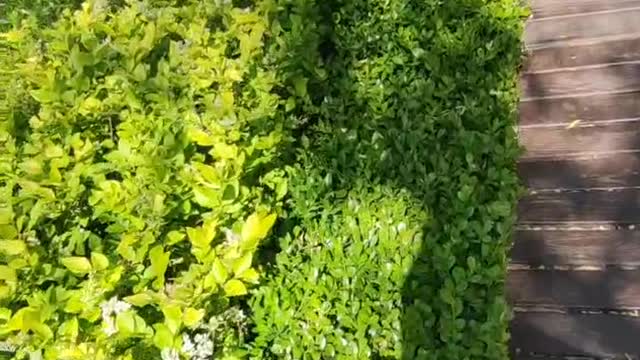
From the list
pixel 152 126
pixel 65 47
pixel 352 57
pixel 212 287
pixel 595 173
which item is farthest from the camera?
pixel 352 57

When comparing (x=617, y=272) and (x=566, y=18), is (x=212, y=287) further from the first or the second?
(x=566, y=18)

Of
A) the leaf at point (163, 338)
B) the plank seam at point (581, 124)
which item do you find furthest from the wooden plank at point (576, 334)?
the leaf at point (163, 338)

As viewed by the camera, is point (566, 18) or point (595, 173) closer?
point (595, 173)

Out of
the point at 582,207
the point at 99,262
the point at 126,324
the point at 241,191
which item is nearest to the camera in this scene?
the point at 126,324

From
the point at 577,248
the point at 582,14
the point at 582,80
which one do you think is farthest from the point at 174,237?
the point at 582,14

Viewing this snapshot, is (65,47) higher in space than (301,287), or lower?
higher

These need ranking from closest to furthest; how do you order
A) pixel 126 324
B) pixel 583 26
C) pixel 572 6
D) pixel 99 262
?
pixel 126 324 → pixel 99 262 → pixel 583 26 → pixel 572 6

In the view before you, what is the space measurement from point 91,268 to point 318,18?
174cm

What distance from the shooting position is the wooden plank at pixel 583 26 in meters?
3.95

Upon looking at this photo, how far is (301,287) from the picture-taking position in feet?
8.72

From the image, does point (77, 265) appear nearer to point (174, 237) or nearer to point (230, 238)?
point (174, 237)

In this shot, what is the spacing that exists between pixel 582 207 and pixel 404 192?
0.76m

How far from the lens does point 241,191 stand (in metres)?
2.36

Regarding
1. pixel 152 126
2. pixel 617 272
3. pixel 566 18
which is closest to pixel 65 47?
pixel 152 126
